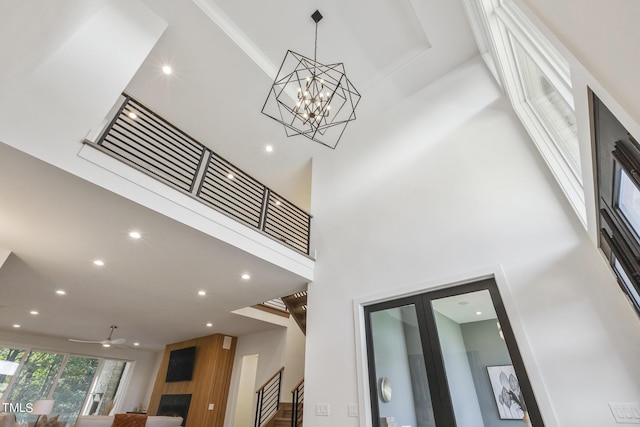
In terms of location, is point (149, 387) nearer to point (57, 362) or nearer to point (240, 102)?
point (57, 362)

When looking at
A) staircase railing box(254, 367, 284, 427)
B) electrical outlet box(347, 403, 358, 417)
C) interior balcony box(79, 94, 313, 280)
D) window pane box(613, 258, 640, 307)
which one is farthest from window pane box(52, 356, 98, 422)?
window pane box(613, 258, 640, 307)

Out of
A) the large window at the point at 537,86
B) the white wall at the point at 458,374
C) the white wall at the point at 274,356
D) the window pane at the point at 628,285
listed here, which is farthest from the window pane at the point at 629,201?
the white wall at the point at 274,356

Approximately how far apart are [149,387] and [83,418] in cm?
621

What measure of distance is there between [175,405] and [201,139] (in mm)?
7381

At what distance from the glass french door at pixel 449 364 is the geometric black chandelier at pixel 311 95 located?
7.92 feet

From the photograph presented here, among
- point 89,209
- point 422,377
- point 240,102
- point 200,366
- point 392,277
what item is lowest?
point 422,377

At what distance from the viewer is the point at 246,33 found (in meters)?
4.86

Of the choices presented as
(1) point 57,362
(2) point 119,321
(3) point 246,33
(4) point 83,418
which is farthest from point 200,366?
(3) point 246,33

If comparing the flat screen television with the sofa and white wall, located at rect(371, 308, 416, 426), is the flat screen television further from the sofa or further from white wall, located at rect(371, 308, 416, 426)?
white wall, located at rect(371, 308, 416, 426)

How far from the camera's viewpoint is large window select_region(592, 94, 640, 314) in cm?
122

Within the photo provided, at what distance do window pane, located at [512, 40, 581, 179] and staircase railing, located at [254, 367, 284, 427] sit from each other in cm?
698

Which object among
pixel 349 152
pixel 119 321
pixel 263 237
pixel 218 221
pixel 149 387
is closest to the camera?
pixel 218 221

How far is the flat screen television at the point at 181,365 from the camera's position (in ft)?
27.5

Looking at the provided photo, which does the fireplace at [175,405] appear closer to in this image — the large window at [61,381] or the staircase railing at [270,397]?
the large window at [61,381]
